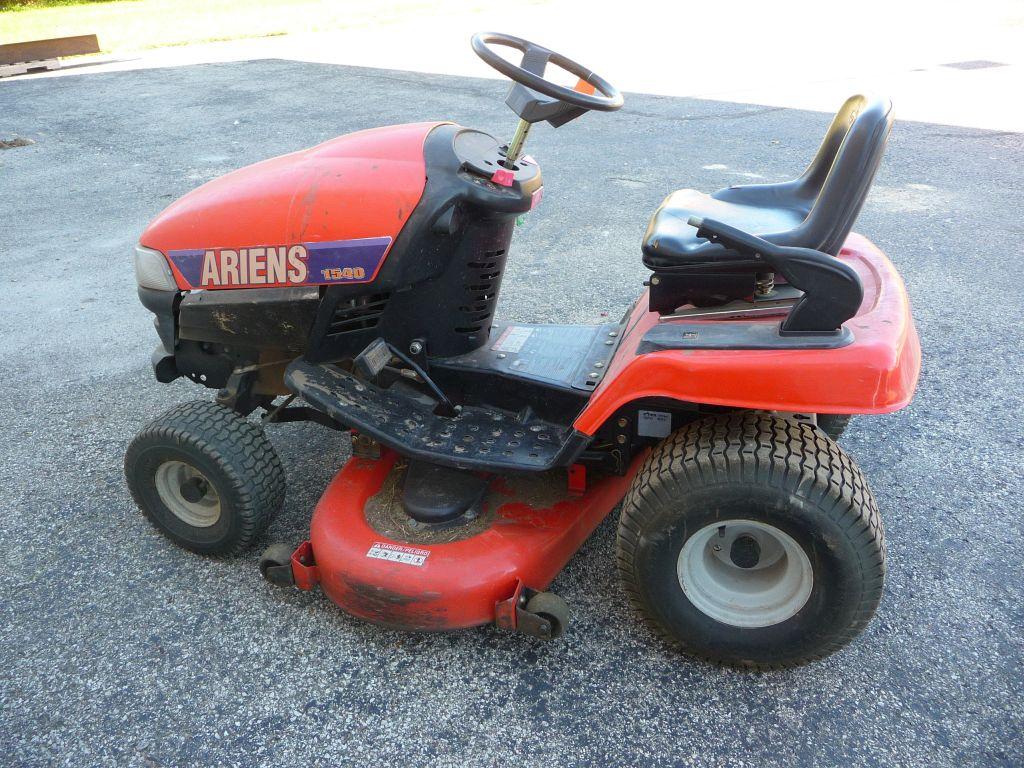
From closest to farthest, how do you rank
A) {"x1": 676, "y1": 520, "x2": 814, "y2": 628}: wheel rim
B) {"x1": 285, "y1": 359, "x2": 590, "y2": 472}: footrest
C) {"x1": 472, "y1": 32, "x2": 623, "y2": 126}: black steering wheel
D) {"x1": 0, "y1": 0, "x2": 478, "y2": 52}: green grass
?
{"x1": 676, "y1": 520, "x2": 814, "y2": 628}: wheel rim < {"x1": 472, "y1": 32, "x2": 623, "y2": 126}: black steering wheel < {"x1": 285, "y1": 359, "x2": 590, "y2": 472}: footrest < {"x1": 0, "y1": 0, "x2": 478, "y2": 52}: green grass

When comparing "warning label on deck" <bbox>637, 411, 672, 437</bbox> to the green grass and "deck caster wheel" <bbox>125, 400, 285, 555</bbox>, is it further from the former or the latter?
the green grass

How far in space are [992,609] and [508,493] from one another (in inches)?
51.3

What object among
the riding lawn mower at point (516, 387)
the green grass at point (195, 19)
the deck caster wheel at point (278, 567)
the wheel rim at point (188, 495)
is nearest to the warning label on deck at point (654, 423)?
the riding lawn mower at point (516, 387)

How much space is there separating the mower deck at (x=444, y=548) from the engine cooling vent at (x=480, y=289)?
0.46 m

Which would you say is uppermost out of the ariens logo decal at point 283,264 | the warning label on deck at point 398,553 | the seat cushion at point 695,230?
the seat cushion at point 695,230

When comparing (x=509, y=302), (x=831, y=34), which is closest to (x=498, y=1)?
(x=831, y=34)

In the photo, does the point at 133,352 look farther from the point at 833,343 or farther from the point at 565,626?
the point at 833,343

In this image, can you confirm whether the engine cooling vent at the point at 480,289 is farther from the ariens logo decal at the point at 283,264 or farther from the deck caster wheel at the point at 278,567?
the deck caster wheel at the point at 278,567

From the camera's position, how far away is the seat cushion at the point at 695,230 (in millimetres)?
1995

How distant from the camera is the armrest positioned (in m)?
1.77

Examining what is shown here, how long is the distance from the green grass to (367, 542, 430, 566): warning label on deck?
11857 mm

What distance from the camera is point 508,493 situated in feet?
7.58

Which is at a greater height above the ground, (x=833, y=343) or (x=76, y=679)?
(x=833, y=343)

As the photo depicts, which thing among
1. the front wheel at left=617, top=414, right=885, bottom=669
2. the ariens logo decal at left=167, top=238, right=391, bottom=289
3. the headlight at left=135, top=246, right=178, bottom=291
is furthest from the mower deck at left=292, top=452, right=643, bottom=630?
the headlight at left=135, top=246, right=178, bottom=291
